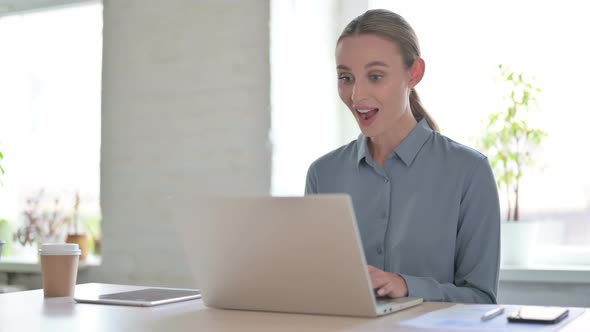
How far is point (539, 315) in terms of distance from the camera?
1.30m

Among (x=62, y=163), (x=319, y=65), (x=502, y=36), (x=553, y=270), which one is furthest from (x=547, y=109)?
(x=62, y=163)

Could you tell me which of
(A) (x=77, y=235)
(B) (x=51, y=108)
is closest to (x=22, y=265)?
(A) (x=77, y=235)

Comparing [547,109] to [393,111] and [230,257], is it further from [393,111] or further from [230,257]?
[230,257]

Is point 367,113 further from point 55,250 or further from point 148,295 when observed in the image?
point 55,250

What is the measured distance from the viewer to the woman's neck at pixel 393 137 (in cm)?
211

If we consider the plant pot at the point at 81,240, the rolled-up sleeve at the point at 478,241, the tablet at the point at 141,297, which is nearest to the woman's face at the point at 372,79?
the rolled-up sleeve at the point at 478,241

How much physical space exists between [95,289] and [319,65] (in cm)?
179

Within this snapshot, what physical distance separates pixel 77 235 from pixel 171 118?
2.96 ft

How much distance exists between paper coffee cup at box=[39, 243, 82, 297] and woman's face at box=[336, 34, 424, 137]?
80 cm

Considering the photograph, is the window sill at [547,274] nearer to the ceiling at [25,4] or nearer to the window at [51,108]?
the window at [51,108]

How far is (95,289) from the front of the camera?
193cm

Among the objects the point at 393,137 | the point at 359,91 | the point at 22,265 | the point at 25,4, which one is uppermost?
the point at 25,4

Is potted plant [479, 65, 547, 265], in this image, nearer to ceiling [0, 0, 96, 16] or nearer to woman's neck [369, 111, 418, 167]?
woman's neck [369, 111, 418, 167]

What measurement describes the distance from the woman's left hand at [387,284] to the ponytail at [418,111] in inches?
27.3
